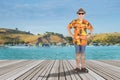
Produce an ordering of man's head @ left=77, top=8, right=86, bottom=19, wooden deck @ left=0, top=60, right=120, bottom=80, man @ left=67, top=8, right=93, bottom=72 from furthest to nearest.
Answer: man @ left=67, top=8, right=93, bottom=72 < man's head @ left=77, top=8, right=86, bottom=19 < wooden deck @ left=0, top=60, right=120, bottom=80

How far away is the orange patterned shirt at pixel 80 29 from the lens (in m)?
9.95

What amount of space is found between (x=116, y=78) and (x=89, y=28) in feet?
6.44

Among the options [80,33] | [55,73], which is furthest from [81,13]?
[55,73]

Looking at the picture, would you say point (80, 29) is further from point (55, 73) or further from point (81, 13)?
point (55, 73)

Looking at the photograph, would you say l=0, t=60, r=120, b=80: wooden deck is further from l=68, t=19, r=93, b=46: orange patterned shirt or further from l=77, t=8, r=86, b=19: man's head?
l=77, t=8, r=86, b=19: man's head

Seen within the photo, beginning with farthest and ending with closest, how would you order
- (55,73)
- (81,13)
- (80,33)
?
(55,73) → (80,33) → (81,13)

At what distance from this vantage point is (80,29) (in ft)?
32.8

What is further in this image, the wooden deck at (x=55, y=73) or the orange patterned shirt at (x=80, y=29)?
the orange patterned shirt at (x=80, y=29)

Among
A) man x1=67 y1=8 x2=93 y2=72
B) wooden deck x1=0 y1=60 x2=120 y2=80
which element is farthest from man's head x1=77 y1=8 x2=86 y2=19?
wooden deck x1=0 y1=60 x2=120 y2=80

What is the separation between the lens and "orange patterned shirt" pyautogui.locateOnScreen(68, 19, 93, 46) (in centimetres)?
995

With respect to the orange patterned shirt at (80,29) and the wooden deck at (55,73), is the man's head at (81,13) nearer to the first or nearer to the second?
the orange patterned shirt at (80,29)

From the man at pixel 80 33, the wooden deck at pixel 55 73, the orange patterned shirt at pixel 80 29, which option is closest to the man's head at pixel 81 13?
the man at pixel 80 33

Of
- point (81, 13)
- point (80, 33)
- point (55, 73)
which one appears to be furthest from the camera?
point (55, 73)

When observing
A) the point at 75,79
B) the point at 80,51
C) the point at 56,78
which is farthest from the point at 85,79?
the point at 80,51
